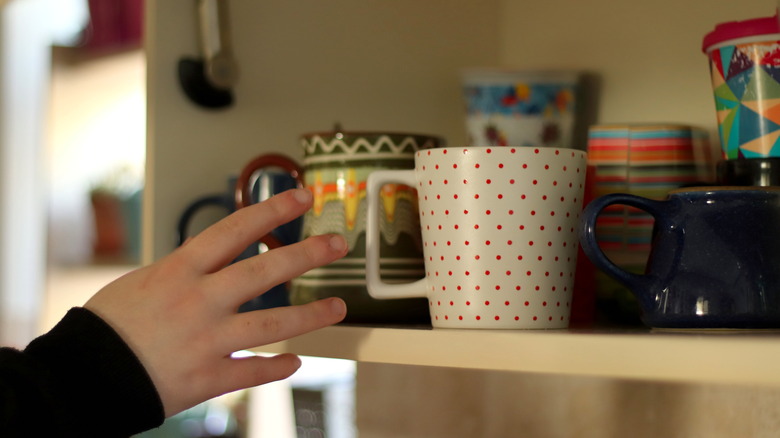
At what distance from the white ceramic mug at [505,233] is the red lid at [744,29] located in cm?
11

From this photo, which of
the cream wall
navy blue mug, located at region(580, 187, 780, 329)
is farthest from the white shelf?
the cream wall

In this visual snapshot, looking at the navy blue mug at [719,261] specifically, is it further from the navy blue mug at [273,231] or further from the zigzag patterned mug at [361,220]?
the navy blue mug at [273,231]

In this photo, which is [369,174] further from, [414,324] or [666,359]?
[666,359]

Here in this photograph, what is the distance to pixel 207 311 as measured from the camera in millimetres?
500

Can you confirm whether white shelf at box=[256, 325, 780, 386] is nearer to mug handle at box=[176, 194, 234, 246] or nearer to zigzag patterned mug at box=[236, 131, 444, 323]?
zigzag patterned mug at box=[236, 131, 444, 323]

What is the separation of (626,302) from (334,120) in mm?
305

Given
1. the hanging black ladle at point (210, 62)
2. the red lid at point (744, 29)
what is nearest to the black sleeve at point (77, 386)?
the hanging black ladle at point (210, 62)

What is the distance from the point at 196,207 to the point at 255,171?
66mm

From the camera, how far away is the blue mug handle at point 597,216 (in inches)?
17.5

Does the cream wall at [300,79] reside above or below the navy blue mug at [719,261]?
above

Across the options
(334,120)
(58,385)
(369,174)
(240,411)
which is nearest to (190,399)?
(58,385)

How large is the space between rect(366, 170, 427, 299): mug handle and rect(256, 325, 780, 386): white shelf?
3 centimetres

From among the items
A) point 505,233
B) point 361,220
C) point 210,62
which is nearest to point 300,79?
point 210,62

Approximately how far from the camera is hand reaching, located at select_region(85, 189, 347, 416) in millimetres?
499
